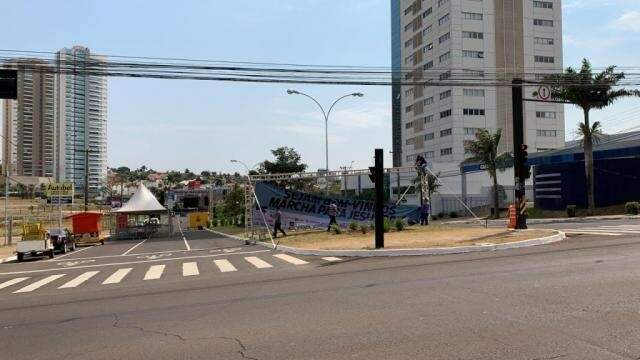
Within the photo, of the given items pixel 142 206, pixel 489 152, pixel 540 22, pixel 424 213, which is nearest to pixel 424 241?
pixel 424 213

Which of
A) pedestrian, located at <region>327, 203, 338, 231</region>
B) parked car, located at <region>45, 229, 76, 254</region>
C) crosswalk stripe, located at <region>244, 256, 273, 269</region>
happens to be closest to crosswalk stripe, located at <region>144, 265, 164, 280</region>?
crosswalk stripe, located at <region>244, 256, 273, 269</region>

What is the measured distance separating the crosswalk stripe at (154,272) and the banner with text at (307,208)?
13734 millimetres

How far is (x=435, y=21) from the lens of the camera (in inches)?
3912

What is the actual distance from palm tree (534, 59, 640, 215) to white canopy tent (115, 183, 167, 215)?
3212 centimetres

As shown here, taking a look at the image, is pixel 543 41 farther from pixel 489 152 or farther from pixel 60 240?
pixel 60 240

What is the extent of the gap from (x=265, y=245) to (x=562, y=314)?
66.7ft

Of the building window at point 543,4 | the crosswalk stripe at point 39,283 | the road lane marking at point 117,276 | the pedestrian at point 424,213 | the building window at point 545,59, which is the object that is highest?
the building window at point 543,4

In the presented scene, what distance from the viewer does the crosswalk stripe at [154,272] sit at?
1652cm

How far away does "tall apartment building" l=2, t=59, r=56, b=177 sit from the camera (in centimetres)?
4013

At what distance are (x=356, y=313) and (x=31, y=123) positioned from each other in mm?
49434

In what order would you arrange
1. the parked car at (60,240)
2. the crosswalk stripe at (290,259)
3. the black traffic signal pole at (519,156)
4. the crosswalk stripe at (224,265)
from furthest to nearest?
the parked car at (60,240)
the black traffic signal pole at (519,156)
the crosswalk stripe at (290,259)
the crosswalk stripe at (224,265)

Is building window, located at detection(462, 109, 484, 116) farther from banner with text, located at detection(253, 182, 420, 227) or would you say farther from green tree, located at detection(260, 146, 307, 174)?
banner with text, located at detection(253, 182, 420, 227)

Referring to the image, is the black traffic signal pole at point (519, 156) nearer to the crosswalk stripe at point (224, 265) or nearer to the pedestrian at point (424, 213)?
the pedestrian at point (424, 213)

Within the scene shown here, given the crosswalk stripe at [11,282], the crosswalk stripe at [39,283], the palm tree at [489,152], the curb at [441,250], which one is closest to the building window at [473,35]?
the palm tree at [489,152]
